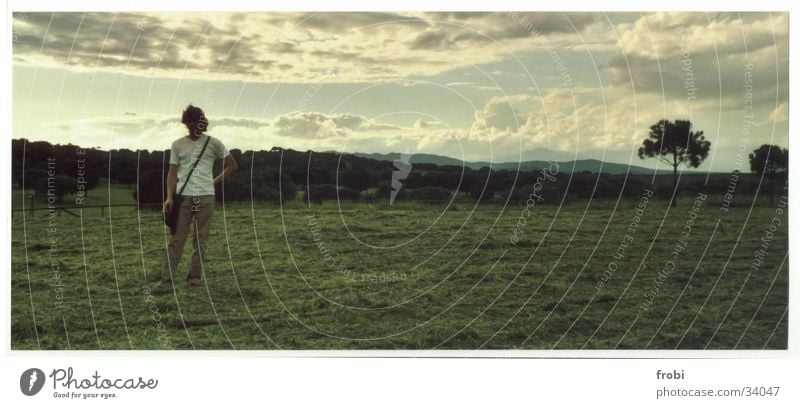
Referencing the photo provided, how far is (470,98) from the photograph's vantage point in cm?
902

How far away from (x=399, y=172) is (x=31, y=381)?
4372 millimetres

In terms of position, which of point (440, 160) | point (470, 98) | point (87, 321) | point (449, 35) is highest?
point (449, 35)

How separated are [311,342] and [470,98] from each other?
3.10 meters

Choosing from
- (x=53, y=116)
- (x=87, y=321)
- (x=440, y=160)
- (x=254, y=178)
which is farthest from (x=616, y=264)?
(x=53, y=116)

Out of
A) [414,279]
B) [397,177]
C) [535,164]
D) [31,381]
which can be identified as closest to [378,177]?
[397,177]

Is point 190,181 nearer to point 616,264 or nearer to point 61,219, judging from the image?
point 61,219

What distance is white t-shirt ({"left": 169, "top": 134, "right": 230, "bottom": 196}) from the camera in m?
8.76

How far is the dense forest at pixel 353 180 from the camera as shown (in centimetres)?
899

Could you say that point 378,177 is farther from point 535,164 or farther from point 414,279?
point 535,164

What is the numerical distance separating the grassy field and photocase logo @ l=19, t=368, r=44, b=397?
0.29 metres

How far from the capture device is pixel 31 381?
Result: 8.49 metres

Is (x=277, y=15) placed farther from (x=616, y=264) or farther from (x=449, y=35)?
(x=616, y=264)

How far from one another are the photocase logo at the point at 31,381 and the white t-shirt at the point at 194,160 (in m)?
2.33

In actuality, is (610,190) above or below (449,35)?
below
